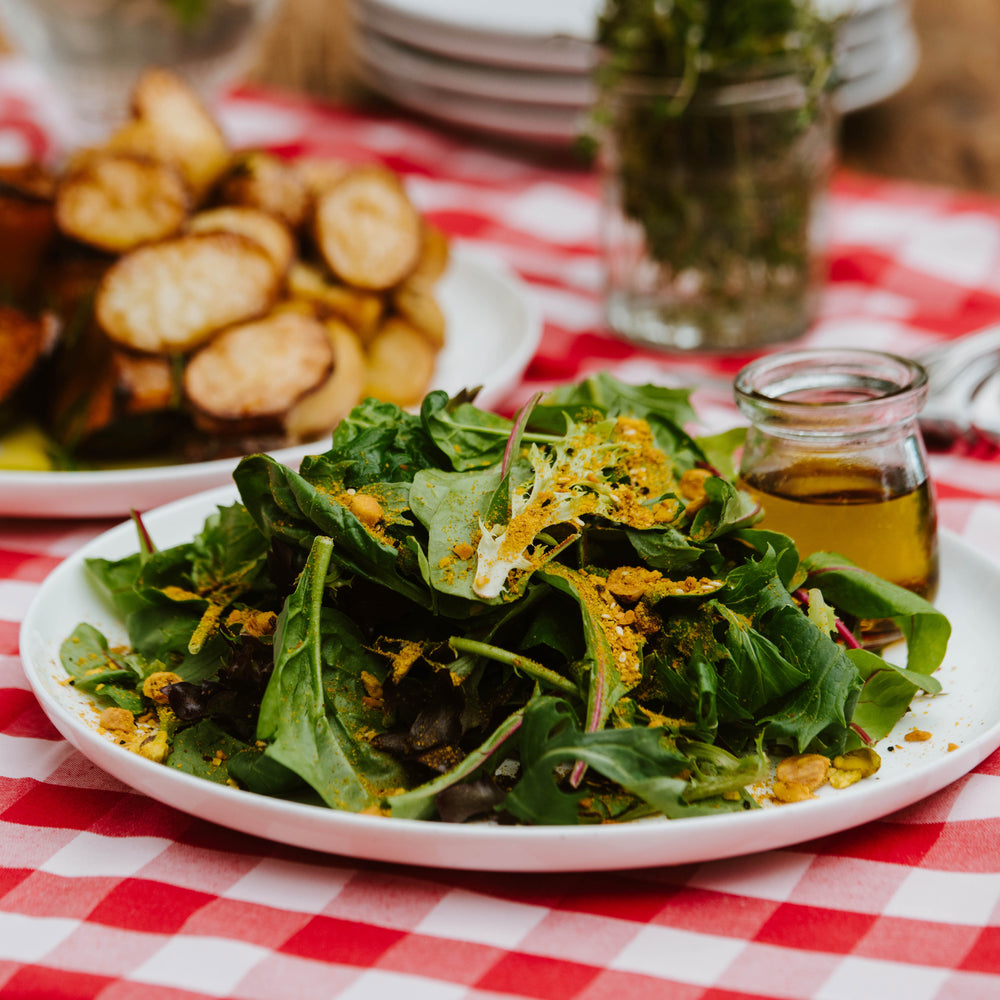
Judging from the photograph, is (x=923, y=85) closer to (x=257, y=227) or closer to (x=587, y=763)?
(x=257, y=227)

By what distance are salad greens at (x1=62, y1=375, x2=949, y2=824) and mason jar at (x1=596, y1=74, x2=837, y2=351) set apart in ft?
2.51

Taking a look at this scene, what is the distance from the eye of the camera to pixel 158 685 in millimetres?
971

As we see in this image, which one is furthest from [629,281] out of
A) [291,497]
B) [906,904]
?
[906,904]

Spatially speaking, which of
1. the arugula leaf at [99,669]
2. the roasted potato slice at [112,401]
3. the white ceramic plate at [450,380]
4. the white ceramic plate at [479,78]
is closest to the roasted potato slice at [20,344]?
the roasted potato slice at [112,401]

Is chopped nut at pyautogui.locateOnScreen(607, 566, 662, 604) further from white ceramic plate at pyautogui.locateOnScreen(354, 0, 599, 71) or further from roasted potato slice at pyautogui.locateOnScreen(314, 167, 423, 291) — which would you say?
white ceramic plate at pyautogui.locateOnScreen(354, 0, 599, 71)

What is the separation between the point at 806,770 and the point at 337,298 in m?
0.93

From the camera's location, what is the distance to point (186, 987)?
2.45ft

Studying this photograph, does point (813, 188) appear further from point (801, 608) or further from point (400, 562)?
point (400, 562)

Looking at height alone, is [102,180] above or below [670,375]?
above

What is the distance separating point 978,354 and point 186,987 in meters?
1.28

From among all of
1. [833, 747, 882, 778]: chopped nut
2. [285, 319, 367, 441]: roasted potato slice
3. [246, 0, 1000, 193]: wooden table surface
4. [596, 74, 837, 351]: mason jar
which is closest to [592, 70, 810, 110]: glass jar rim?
[596, 74, 837, 351]: mason jar

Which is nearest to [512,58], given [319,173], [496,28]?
[496,28]

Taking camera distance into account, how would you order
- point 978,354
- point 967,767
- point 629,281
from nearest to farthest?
1. point 967,767
2. point 978,354
3. point 629,281

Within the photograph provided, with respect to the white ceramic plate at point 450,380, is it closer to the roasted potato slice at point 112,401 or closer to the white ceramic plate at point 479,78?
the roasted potato slice at point 112,401
